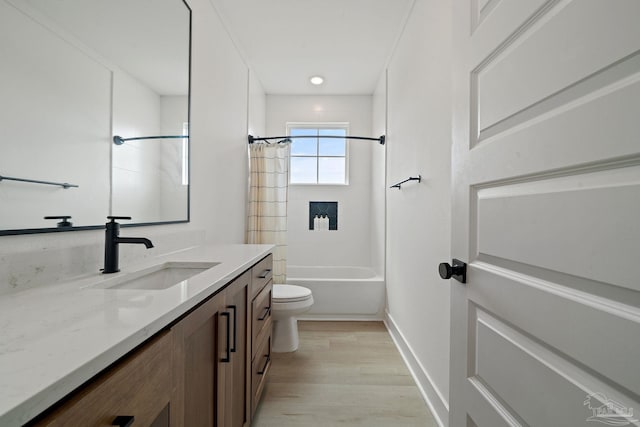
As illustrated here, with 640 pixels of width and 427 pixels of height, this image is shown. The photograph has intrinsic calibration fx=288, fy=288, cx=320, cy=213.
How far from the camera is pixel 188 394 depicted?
758 mm

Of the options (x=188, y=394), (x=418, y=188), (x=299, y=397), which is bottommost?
(x=299, y=397)

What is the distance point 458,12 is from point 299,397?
79.2 inches

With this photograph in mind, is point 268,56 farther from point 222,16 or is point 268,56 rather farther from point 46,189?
point 46,189

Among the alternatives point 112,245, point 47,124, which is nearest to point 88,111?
point 47,124

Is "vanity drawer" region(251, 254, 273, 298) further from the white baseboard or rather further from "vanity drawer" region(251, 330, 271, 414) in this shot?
the white baseboard

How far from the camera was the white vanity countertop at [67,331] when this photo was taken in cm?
36

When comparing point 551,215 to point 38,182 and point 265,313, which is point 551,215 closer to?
point 38,182

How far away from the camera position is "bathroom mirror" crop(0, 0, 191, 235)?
0.79m

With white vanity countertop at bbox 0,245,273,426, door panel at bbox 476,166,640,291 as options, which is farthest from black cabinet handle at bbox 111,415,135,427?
door panel at bbox 476,166,640,291

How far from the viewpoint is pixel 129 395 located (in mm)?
512

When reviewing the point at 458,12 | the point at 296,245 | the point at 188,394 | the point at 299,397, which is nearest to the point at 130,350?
the point at 188,394

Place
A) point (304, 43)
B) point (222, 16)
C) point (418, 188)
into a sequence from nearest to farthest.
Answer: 1. point (418, 188)
2. point (222, 16)
3. point (304, 43)

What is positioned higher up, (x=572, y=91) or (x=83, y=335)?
(x=572, y=91)

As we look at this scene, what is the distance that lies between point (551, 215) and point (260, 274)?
1.26 meters
